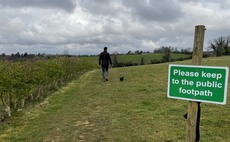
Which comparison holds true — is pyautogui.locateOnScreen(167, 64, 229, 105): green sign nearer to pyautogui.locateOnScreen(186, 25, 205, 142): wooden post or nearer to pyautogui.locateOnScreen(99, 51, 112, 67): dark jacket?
pyautogui.locateOnScreen(186, 25, 205, 142): wooden post

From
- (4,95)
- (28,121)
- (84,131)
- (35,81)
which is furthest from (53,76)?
(84,131)

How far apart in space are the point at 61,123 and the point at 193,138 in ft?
17.6

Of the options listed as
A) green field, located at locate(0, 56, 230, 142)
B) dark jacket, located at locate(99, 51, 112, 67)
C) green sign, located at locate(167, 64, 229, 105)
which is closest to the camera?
green sign, located at locate(167, 64, 229, 105)

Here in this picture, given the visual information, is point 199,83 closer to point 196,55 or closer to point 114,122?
point 196,55

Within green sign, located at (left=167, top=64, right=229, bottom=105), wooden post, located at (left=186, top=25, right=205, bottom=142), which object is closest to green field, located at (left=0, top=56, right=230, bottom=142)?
wooden post, located at (left=186, top=25, right=205, bottom=142)

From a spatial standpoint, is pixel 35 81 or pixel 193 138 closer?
pixel 193 138

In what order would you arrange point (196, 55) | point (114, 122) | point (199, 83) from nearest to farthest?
point (199, 83) → point (196, 55) → point (114, 122)

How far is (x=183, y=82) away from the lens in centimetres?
375

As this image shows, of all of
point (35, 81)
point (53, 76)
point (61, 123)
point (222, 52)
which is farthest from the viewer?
point (222, 52)

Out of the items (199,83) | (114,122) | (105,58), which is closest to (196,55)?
(199,83)

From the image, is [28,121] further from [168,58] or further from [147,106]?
[168,58]

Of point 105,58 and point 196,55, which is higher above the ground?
point 196,55

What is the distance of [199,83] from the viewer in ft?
11.8

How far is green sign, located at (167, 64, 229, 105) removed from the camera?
3.48m
